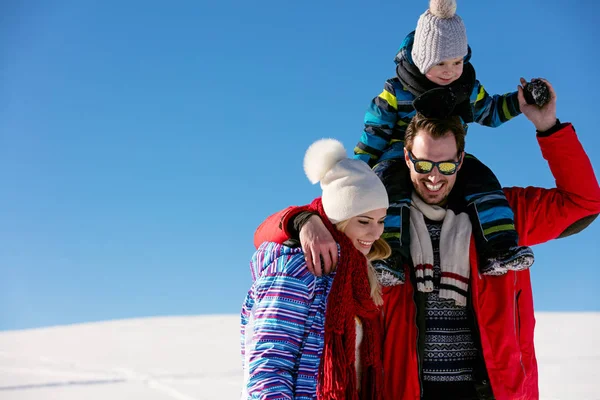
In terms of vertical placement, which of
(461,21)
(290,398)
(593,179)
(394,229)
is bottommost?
(290,398)

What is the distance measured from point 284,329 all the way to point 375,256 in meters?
0.63

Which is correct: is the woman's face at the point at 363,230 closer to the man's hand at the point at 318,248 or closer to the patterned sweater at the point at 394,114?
the man's hand at the point at 318,248

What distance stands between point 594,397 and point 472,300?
415 cm

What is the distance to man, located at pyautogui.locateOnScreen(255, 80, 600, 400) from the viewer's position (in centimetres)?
291

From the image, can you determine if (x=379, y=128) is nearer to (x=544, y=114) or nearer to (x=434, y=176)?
(x=434, y=176)

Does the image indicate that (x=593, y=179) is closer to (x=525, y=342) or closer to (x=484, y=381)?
(x=525, y=342)

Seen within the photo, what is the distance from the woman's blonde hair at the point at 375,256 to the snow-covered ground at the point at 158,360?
4443mm

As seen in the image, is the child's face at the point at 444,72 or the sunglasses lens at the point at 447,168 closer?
the sunglasses lens at the point at 447,168

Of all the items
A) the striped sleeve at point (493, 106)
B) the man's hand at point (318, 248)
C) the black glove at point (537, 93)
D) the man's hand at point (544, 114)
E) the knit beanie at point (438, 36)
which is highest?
the knit beanie at point (438, 36)

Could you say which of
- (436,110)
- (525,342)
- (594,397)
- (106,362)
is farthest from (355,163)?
(106,362)

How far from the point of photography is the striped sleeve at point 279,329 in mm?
2172

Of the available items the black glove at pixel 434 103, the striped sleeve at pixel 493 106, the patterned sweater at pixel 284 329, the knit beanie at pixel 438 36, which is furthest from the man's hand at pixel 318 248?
the striped sleeve at pixel 493 106

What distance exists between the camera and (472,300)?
9.61 ft

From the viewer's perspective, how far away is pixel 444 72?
11.0ft
